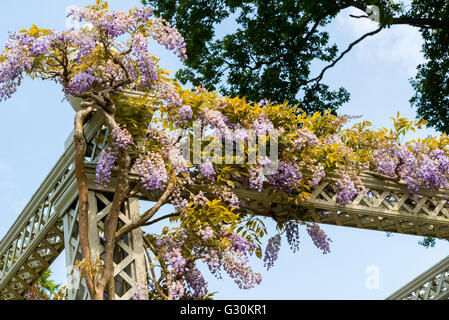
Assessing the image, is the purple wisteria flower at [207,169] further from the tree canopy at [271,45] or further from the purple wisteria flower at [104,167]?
the tree canopy at [271,45]

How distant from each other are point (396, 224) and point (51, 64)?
14.1 feet

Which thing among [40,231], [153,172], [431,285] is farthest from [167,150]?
[431,285]

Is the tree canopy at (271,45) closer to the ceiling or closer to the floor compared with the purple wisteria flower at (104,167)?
closer to the ceiling

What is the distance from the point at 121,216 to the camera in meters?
5.81

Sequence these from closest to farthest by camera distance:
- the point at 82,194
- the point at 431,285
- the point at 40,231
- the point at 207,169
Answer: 1. the point at 82,194
2. the point at 207,169
3. the point at 40,231
4. the point at 431,285

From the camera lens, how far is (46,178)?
274 inches

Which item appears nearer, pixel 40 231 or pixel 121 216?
pixel 121 216

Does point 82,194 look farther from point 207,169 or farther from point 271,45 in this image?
point 271,45

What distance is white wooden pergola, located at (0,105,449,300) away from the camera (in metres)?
5.78

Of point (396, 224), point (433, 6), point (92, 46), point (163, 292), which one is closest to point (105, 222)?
point (163, 292)

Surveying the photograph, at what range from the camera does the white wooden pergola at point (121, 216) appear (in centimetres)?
578

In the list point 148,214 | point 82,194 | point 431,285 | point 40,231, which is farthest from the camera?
point 431,285

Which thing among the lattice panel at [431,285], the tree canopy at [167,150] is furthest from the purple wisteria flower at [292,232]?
the lattice panel at [431,285]

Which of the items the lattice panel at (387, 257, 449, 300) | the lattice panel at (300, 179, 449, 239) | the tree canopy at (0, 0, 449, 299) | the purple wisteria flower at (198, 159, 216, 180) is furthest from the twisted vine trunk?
the lattice panel at (387, 257, 449, 300)
